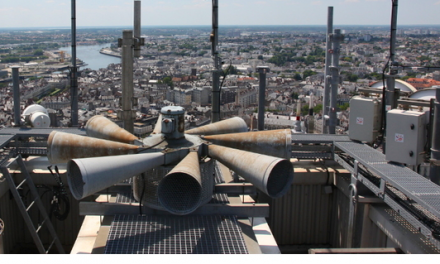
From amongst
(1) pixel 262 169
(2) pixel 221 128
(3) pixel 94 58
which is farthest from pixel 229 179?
(3) pixel 94 58

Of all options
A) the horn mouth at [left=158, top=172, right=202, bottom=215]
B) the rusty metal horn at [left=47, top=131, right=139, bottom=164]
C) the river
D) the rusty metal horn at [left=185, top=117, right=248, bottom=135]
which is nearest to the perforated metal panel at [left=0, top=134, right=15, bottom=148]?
the rusty metal horn at [left=47, top=131, right=139, bottom=164]

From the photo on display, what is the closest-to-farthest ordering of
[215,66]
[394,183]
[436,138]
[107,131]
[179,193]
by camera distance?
[179,193] → [394,183] → [436,138] → [107,131] → [215,66]

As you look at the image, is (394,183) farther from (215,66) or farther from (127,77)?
(127,77)

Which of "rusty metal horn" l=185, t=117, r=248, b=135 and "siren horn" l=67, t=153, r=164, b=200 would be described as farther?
"rusty metal horn" l=185, t=117, r=248, b=135

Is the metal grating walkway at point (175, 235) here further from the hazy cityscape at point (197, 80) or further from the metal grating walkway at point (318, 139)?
the hazy cityscape at point (197, 80)

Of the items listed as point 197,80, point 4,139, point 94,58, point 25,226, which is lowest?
point 197,80

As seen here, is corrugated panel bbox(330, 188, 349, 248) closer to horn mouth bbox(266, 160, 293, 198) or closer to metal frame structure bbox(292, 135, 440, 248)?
metal frame structure bbox(292, 135, 440, 248)

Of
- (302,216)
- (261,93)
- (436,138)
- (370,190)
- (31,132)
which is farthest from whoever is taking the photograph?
(261,93)
